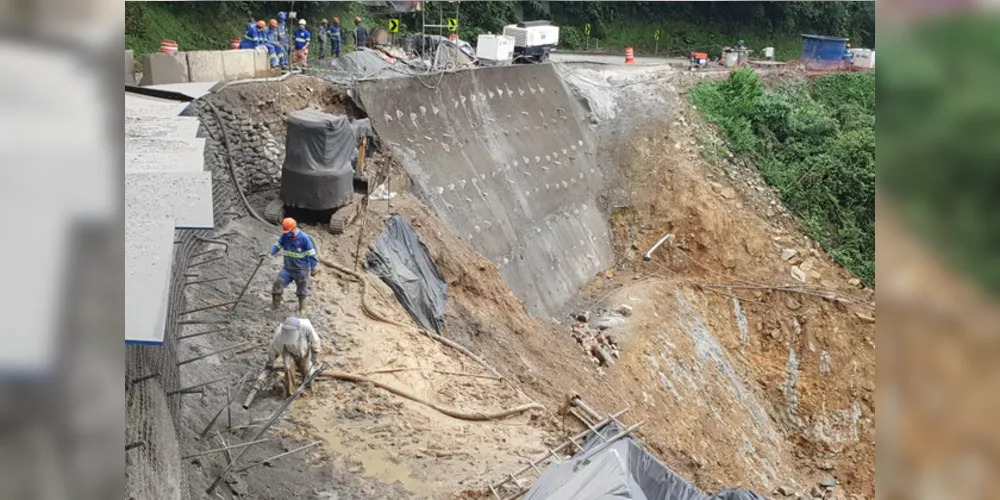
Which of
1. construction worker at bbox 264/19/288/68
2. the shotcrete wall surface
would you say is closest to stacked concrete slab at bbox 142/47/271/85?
construction worker at bbox 264/19/288/68

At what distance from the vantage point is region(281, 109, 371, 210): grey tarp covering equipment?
1112 centimetres

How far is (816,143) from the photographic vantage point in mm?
20703

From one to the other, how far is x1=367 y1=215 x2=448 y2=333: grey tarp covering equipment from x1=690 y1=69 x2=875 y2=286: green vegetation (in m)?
11.0

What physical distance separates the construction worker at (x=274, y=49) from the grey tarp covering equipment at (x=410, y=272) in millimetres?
5381

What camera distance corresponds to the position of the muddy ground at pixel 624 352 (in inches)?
299

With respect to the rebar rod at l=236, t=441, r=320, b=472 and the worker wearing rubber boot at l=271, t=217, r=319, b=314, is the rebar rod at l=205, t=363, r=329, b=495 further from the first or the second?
the worker wearing rubber boot at l=271, t=217, r=319, b=314

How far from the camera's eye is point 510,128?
17172mm

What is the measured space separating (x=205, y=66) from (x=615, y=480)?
1113 cm
